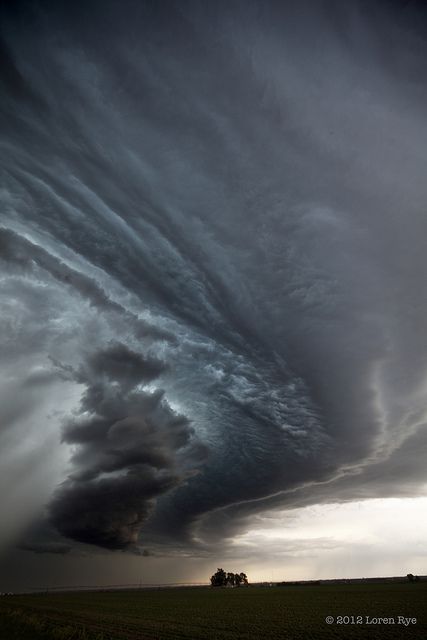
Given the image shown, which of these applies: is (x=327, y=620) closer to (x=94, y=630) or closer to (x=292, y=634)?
(x=292, y=634)

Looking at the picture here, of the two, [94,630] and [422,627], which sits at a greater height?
[422,627]

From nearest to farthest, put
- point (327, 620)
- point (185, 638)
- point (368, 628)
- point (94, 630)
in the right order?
point (185, 638)
point (368, 628)
point (94, 630)
point (327, 620)

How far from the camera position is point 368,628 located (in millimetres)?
36281

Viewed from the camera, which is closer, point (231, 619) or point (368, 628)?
point (368, 628)

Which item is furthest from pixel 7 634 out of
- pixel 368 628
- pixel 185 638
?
pixel 368 628

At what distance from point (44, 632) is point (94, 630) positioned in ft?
22.7

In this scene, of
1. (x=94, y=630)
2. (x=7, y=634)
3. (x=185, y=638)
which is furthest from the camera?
(x=94, y=630)

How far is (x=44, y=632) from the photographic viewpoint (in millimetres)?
35125

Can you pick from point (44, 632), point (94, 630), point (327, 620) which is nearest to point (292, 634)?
point (327, 620)

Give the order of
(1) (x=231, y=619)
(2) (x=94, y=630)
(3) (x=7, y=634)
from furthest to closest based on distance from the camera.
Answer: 1. (1) (x=231, y=619)
2. (2) (x=94, y=630)
3. (3) (x=7, y=634)

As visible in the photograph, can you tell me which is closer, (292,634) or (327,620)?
(292,634)

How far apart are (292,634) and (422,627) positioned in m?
13.0

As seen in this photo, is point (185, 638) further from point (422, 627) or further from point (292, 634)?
point (422, 627)

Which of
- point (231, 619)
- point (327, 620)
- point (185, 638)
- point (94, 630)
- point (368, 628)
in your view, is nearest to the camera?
point (185, 638)
